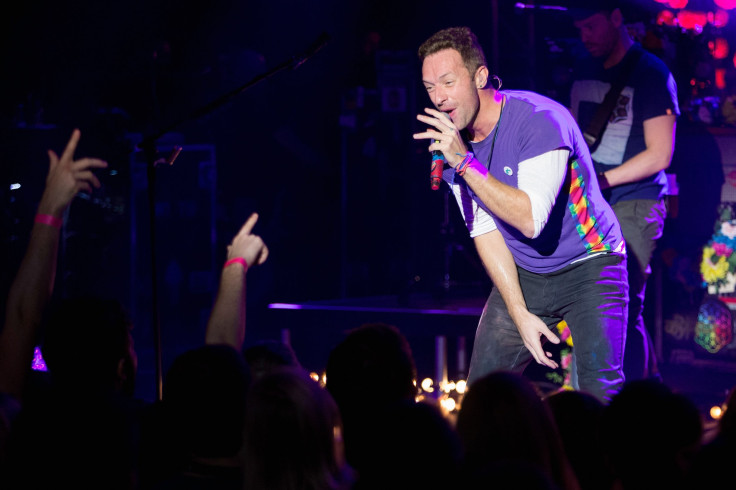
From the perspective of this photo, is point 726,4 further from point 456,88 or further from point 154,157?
point 154,157

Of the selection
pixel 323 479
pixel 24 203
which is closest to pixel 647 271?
pixel 323 479

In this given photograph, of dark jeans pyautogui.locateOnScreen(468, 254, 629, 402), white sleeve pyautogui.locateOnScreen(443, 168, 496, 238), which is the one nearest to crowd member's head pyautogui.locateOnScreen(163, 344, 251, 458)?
dark jeans pyautogui.locateOnScreen(468, 254, 629, 402)

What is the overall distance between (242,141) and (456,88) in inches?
203

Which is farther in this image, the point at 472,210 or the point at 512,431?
the point at 472,210

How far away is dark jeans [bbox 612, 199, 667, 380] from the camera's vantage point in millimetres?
4359

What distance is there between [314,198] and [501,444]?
Answer: 6.75 metres

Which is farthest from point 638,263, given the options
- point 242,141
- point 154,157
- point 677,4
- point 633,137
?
point 242,141

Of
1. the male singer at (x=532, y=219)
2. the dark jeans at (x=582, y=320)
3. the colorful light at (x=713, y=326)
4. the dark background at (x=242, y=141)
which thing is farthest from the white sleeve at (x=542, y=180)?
the colorful light at (x=713, y=326)

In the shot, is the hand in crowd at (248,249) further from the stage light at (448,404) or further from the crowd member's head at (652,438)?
the stage light at (448,404)

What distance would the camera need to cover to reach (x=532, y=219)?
3.22m

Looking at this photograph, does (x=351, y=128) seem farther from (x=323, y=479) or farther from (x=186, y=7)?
(x=323, y=479)

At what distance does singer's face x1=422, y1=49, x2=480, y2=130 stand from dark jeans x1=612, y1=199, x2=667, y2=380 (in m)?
1.42

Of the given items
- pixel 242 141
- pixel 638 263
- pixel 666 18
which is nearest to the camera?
pixel 638 263

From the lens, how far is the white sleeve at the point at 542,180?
127 inches
